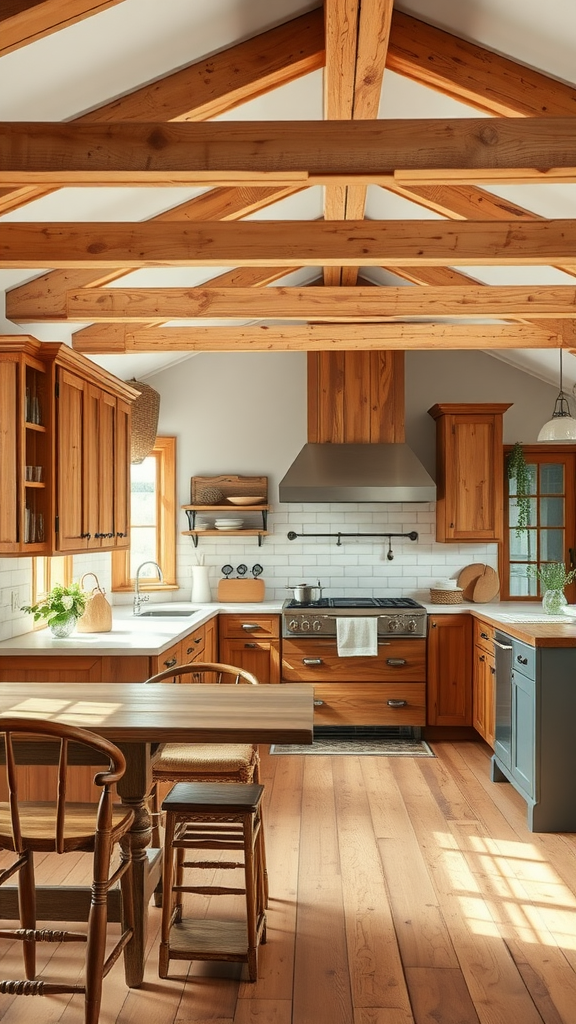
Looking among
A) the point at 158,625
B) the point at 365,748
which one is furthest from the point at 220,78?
the point at 365,748

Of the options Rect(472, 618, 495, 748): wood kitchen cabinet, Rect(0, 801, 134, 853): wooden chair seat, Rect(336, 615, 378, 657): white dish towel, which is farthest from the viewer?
Rect(336, 615, 378, 657): white dish towel

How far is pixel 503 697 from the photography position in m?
5.15

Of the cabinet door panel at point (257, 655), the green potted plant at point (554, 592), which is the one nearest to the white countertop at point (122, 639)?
the cabinet door panel at point (257, 655)

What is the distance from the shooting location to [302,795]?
16.5ft

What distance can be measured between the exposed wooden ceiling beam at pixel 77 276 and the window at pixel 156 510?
8.00ft

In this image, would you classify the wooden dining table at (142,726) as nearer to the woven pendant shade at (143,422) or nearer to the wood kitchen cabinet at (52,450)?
the wood kitchen cabinet at (52,450)

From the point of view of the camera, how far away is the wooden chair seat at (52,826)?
250 centimetres

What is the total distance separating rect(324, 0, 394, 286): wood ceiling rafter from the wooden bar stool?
222cm

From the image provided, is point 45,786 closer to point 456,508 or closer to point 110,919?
point 110,919

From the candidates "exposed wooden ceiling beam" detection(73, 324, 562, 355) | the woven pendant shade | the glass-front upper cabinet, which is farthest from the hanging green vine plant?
the woven pendant shade

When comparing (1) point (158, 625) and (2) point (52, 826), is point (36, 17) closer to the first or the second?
(2) point (52, 826)

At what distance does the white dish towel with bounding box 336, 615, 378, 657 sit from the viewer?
6.29 metres

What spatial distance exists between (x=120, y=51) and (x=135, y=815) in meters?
2.73

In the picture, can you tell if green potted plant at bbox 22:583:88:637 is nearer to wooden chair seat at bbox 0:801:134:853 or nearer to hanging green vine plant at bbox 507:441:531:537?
wooden chair seat at bbox 0:801:134:853
